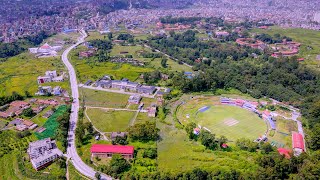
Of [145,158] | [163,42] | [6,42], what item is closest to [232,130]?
[145,158]

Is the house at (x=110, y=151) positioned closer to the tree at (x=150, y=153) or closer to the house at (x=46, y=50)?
the tree at (x=150, y=153)

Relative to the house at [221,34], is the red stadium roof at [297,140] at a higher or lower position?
lower

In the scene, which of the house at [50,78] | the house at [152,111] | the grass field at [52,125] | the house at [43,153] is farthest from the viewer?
the house at [50,78]

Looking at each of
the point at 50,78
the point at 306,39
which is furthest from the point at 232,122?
the point at 306,39

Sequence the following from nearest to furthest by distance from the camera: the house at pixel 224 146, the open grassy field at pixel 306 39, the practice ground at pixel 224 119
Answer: the house at pixel 224 146 < the practice ground at pixel 224 119 < the open grassy field at pixel 306 39

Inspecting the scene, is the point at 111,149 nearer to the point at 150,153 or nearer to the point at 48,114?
the point at 150,153

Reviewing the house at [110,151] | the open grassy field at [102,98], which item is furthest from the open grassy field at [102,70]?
the house at [110,151]

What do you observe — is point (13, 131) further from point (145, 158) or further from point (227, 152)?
point (227, 152)
